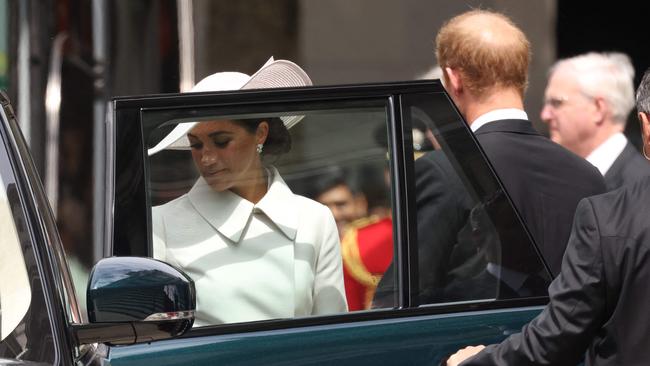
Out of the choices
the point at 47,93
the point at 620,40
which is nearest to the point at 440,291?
the point at 47,93

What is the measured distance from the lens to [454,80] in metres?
3.93

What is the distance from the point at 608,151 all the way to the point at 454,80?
1812 millimetres

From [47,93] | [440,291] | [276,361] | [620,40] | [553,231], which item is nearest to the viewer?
[276,361]

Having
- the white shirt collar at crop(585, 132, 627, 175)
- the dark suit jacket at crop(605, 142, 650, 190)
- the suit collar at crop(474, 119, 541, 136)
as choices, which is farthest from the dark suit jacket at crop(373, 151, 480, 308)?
the white shirt collar at crop(585, 132, 627, 175)

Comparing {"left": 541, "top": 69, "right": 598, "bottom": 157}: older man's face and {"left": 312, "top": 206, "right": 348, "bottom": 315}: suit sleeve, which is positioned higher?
{"left": 541, "top": 69, "right": 598, "bottom": 157}: older man's face

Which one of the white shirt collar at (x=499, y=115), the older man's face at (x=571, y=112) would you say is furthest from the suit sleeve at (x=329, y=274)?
the older man's face at (x=571, y=112)

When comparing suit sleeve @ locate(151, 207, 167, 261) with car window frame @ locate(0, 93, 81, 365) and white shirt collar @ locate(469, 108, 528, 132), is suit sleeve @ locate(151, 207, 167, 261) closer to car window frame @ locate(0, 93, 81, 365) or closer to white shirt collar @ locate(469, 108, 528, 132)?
car window frame @ locate(0, 93, 81, 365)

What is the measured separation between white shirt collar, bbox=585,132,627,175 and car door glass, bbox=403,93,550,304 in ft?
7.77

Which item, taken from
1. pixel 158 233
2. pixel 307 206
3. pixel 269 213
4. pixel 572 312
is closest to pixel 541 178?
pixel 307 206

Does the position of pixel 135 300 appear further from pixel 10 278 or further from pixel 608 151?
pixel 608 151

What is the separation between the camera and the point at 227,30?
31.6ft

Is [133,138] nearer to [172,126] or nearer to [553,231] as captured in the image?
[172,126]

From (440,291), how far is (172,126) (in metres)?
0.76

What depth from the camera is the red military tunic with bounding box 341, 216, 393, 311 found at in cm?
317
